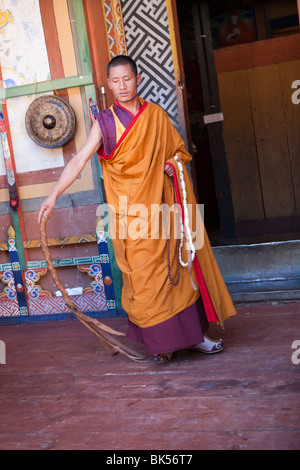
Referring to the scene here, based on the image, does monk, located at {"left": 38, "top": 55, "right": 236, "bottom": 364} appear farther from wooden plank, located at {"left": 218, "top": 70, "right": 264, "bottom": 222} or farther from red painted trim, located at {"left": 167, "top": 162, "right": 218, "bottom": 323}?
wooden plank, located at {"left": 218, "top": 70, "right": 264, "bottom": 222}

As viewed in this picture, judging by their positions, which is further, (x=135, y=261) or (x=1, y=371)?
(x=1, y=371)

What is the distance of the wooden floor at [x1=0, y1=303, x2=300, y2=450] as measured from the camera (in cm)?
195

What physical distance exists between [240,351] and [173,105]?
1915 millimetres

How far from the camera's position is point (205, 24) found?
4500mm

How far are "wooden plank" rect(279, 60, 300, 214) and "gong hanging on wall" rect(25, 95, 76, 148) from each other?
2.74m

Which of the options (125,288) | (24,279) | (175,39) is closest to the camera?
(125,288)

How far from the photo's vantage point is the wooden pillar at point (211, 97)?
4.50 meters

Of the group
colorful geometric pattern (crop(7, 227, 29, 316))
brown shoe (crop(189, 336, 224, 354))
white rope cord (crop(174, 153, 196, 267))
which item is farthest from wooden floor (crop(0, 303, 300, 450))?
colorful geometric pattern (crop(7, 227, 29, 316))

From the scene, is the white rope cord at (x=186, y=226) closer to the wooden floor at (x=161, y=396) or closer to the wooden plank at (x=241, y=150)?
the wooden floor at (x=161, y=396)

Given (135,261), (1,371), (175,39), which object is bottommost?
(1,371)

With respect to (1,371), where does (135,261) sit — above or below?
above

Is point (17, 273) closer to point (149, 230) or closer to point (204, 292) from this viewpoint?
point (149, 230)
